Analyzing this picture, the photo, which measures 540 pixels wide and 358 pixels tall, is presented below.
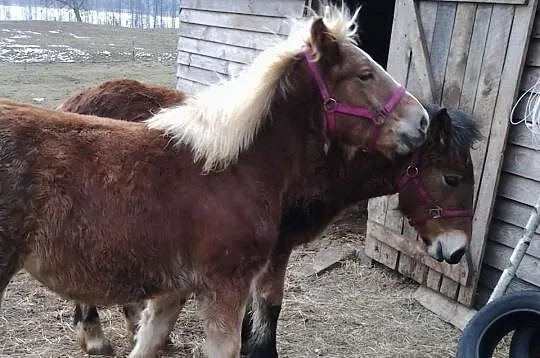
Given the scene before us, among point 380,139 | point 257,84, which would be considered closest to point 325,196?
point 380,139

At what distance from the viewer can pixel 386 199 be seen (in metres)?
4.66

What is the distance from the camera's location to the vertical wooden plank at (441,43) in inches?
158

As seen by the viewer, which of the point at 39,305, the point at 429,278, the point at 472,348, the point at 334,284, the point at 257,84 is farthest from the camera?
the point at 334,284

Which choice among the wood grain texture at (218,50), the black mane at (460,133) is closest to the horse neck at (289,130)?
the black mane at (460,133)

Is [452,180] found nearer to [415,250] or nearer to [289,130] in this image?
[289,130]

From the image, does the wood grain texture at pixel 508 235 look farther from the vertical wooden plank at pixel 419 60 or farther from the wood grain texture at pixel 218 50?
the wood grain texture at pixel 218 50

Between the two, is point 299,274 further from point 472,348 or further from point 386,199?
point 472,348

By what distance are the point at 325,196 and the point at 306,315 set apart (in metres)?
1.47

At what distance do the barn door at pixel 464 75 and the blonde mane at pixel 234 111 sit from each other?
5.45 feet

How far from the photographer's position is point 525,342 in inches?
116

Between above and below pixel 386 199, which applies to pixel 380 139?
above

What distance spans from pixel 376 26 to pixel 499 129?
10.9ft

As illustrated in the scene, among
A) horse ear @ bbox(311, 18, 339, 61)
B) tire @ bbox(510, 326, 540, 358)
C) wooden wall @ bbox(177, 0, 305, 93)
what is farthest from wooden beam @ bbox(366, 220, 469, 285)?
horse ear @ bbox(311, 18, 339, 61)

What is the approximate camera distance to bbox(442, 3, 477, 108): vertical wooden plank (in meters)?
3.86
